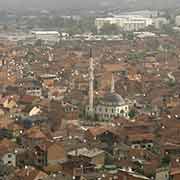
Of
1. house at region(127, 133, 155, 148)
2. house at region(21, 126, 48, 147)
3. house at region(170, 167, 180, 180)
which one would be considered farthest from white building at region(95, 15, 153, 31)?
house at region(170, 167, 180, 180)

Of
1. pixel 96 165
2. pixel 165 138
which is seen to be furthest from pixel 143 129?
pixel 96 165

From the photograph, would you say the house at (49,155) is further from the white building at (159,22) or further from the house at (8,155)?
the white building at (159,22)

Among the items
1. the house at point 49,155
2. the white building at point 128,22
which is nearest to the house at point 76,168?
the house at point 49,155

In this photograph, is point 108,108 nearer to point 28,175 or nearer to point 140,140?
point 140,140

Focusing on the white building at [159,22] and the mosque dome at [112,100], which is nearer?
the mosque dome at [112,100]

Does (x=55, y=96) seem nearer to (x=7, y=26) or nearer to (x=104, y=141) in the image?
(x=104, y=141)

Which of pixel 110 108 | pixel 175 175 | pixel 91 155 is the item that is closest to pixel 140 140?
pixel 91 155

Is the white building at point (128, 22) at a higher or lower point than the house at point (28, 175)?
lower

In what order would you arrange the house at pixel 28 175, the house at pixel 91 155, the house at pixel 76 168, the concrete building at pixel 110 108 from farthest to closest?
the concrete building at pixel 110 108 → the house at pixel 91 155 → the house at pixel 76 168 → the house at pixel 28 175
